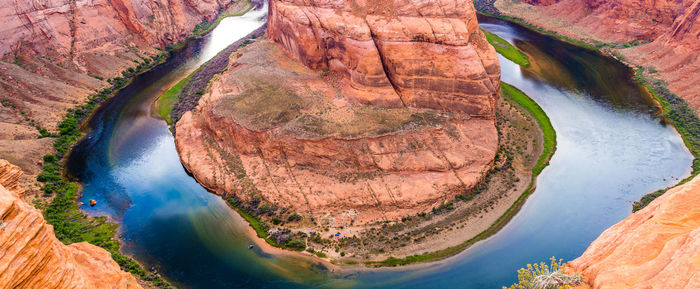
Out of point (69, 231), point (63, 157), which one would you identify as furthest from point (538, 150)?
point (63, 157)

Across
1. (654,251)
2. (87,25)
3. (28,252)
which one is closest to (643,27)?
(654,251)

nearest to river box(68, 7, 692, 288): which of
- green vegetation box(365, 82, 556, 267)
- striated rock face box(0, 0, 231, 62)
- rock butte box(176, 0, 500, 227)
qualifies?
green vegetation box(365, 82, 556, 267)

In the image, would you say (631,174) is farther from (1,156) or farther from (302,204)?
(1,156)

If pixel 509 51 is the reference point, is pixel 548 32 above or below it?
below

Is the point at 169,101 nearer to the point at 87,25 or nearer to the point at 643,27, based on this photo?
the point at 87,25

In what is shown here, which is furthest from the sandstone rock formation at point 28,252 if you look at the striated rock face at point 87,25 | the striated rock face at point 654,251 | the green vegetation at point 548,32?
the green vegetation at point 548,32

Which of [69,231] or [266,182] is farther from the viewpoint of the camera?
[266,182]

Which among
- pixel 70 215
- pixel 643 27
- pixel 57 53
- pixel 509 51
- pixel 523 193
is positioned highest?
pixel 57 53

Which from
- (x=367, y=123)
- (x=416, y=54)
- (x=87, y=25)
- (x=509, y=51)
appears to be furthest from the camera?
(x=509, y=51)
